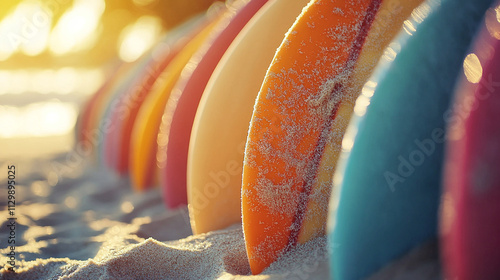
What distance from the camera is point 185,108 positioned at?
7.60 feet

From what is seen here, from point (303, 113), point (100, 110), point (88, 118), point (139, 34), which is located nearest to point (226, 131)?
point (303, 113)

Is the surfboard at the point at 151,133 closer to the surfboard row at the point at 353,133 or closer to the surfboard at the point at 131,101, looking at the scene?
the surfboard at the point at 131,101

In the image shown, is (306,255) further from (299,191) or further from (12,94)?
(12,94)

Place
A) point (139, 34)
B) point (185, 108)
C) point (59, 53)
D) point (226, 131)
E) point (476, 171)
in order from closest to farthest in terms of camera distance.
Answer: point (476, 171)
point (226, 131)
point (185, 108)
point (139, 34)
point (59, 53)

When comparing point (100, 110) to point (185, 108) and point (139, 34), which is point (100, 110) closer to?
point (185, 108)

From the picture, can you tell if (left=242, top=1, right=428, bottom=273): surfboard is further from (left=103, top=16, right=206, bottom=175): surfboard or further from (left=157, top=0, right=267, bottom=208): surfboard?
(left=103, top=16, right=206, bottom=175): surfboard

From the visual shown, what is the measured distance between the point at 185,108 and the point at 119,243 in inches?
28.4

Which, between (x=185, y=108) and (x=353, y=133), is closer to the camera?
(x=353, y=133)

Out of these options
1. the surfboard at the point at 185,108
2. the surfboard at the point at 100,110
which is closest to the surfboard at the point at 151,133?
the surfboard at the point at 185,108

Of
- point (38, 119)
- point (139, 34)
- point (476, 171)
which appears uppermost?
point (139, 34)

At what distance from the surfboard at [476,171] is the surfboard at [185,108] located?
1.41 metres

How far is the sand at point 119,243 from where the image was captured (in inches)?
54.6

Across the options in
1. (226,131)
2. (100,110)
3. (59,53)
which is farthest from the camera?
(59,53)

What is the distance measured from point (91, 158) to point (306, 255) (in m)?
2.91
